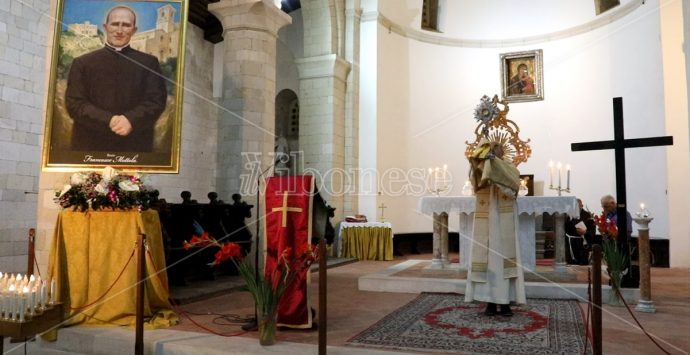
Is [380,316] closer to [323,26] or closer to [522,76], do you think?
[323,26]

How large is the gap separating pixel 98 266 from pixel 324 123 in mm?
7298

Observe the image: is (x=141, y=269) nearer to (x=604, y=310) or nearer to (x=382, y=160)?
(x=604, y=310)

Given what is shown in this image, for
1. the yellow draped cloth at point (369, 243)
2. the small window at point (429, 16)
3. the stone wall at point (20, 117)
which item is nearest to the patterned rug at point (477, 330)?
the stone wall at point (20, 117)

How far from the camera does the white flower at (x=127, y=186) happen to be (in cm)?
458

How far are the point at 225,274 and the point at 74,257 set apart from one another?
11.4 feet

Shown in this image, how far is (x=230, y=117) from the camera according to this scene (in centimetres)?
833

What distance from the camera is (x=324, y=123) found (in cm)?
1129

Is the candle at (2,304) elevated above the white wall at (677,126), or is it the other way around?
the white wall at (677,126)

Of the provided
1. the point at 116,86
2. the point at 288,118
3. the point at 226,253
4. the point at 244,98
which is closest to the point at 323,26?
the point at 288,118

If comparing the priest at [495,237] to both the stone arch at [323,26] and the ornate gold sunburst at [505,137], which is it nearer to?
the ornate gold sunburst at [505,137]

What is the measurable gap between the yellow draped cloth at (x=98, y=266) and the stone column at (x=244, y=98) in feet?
12.3

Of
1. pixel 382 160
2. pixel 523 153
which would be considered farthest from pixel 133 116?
pixel 382 160

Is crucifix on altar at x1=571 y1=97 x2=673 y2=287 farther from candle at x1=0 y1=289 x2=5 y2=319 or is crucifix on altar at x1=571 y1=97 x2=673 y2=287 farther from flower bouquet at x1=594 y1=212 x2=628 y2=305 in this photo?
candle at x1=0 y1=289 x2=5 y2=319

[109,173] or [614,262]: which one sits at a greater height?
[109,173]
